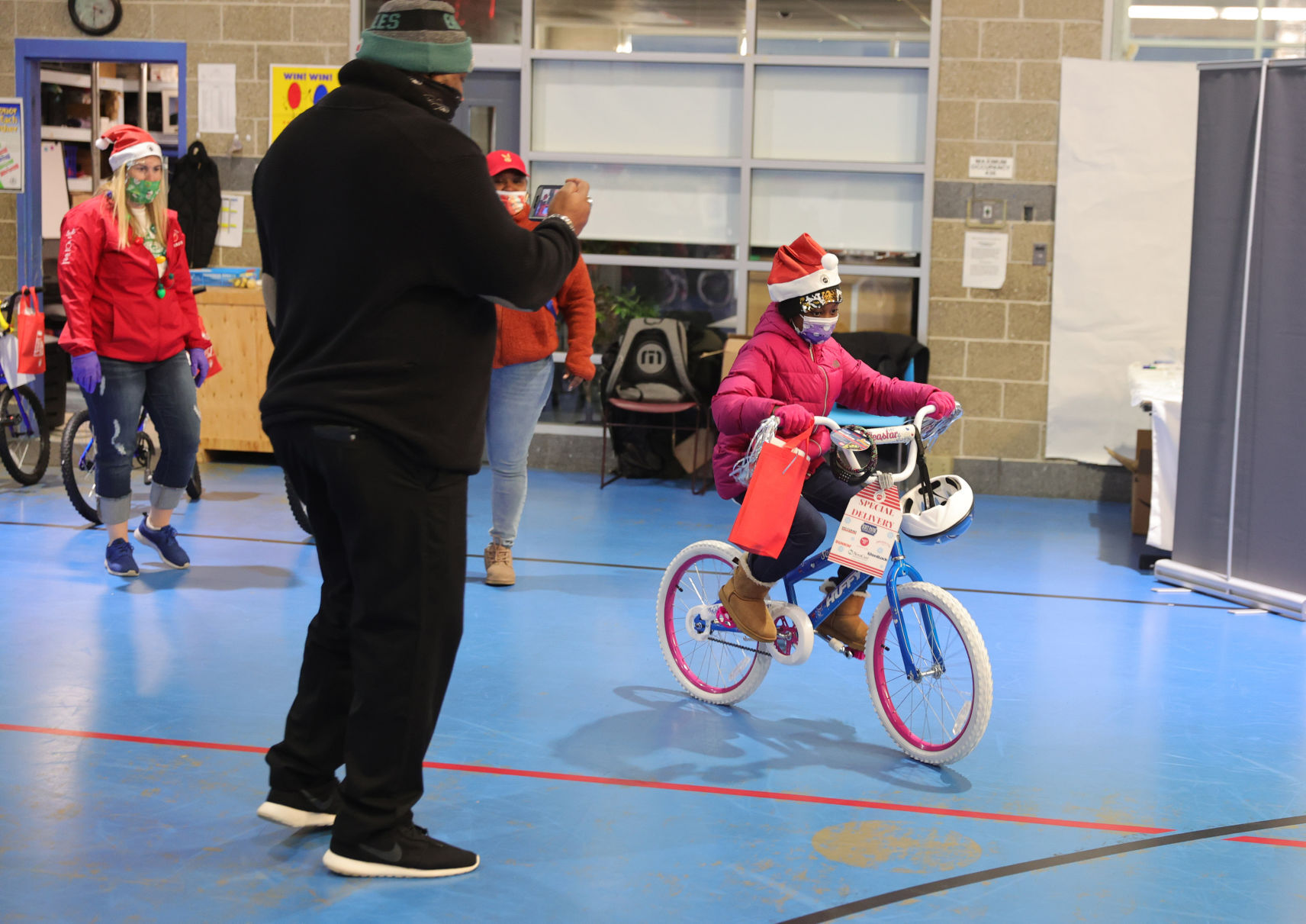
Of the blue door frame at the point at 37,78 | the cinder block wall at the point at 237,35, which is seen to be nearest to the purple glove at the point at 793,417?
the cinder block wall at the point at 237,35

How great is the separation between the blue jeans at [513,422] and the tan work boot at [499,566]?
4.3 inches

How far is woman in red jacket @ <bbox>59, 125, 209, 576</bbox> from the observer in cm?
494

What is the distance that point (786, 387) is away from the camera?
3.63 meters

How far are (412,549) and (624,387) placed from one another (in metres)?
5.50

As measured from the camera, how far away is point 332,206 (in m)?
2.47

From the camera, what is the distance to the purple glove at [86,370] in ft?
16.0

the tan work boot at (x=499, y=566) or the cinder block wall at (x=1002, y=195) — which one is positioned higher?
the cinder block wall at (x=1002, y=195)

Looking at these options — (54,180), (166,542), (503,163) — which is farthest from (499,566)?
(54,180)

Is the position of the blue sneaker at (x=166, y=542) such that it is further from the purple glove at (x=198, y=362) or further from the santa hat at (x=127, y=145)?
the santa hat at (x=127, y=145)

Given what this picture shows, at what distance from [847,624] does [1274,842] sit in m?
1.17

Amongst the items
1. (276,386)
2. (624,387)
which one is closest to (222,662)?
(276,386)

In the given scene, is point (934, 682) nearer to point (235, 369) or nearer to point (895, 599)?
point (895, 599)

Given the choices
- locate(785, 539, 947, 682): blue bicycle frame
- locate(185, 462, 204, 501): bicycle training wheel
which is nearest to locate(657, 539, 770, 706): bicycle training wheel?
locate(785, 539, 947, 682): blue bicycle frame

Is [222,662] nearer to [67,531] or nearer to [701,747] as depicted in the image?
[701,747]
